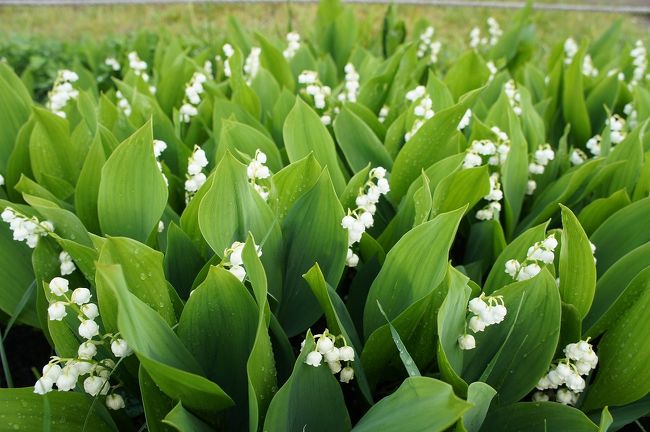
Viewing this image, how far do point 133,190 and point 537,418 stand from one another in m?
1.02

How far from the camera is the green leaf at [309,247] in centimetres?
146

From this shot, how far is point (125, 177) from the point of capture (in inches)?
59.4

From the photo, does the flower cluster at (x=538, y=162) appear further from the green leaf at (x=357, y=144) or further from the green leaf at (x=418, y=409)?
the green leaf at (x=418, y=409)

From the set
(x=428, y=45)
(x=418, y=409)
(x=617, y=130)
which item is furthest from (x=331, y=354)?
(x=428, y=45)

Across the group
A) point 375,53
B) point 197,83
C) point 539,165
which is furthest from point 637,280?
point 375,53

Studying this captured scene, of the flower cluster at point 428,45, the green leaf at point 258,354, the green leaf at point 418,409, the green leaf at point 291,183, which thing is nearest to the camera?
the green leaf at point 418,409

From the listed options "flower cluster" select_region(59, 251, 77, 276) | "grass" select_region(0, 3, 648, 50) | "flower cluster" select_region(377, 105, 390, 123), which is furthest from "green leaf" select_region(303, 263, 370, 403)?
"grass" select_region(0, 3, 648, 50)

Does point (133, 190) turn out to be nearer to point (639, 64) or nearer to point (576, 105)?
point (576, 105)

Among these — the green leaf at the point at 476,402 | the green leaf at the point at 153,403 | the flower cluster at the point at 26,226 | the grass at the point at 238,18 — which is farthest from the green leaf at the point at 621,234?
the grass at the point at 238,18

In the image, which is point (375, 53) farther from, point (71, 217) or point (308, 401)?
point (308, 401)

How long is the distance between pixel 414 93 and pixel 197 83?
72 cm

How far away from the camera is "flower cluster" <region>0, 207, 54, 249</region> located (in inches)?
56.4

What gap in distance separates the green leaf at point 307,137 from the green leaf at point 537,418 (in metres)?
0.74

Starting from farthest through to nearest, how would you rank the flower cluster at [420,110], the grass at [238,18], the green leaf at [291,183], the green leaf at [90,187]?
the grass at [238,18], the flower cluster at [420,110], the green leaf at [90,187], the green leaf at [291,183]
